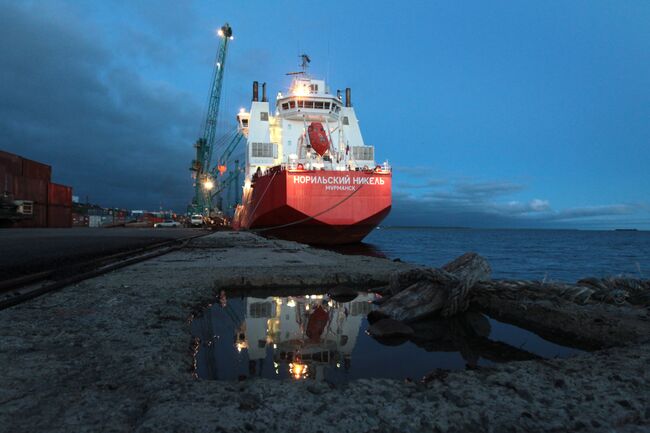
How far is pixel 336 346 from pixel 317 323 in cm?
73

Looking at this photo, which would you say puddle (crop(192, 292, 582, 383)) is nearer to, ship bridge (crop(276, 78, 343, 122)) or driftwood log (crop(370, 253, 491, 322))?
driftwood log (crop(370, 253, 491, 322))

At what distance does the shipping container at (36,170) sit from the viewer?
102ft

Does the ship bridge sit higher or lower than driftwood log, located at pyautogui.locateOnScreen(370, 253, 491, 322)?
higher

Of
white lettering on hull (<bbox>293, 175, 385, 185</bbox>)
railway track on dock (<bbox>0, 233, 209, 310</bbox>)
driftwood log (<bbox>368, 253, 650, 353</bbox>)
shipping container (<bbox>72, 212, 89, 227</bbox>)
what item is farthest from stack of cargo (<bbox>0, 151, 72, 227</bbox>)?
driftwood log (<bbox>368, 253, 650, 353</bbox>)

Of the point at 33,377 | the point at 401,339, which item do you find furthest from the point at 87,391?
the point at 401,339

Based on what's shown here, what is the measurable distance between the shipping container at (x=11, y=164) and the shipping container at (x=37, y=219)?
2.94 meters

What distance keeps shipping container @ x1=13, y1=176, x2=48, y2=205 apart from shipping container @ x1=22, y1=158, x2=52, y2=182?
1.20 meters

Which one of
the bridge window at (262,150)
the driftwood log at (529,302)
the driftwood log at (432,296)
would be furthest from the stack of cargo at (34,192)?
the driftwood log at (529,302)

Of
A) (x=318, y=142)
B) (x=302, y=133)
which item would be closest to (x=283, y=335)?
(x=318, y=142)

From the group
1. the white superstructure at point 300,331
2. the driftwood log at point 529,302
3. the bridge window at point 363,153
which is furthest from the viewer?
the bridge window at point 363,153

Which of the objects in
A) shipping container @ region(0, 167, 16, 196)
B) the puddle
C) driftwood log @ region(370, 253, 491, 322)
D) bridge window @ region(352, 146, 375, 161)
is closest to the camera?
the puddle

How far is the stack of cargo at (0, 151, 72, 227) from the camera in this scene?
26.8 m

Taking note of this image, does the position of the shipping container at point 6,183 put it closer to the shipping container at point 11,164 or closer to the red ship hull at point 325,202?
the shipping container at point 11,164

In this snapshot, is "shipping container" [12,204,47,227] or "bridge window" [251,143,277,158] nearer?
"bridge window" [251,143,277,158]
